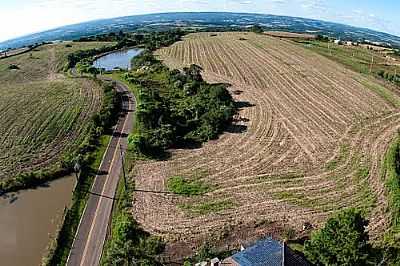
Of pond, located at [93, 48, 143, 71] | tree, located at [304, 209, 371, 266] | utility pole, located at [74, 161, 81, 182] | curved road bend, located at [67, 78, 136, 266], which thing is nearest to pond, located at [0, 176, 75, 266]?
utility pole, located at [74, 161, 81, 182]

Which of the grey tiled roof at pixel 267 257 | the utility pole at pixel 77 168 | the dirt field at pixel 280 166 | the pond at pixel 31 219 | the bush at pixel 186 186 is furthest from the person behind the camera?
the utility pole at pixel 77 168

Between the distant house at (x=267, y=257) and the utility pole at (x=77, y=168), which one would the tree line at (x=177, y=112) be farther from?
the distant house at (x=267, y=257)

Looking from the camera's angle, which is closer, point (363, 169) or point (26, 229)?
point (26, 229)

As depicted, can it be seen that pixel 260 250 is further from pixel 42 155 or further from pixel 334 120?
pixel 334 120

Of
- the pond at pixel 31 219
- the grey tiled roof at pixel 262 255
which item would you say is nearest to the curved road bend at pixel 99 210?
the pond at pixel 31 219

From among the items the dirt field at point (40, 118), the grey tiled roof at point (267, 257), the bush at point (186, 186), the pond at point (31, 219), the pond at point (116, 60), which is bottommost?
the pond at point (31, 219)

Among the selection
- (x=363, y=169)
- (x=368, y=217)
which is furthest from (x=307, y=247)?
(x=363, y=169)

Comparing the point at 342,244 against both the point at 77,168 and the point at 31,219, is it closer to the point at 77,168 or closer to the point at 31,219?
the point at 31,219
